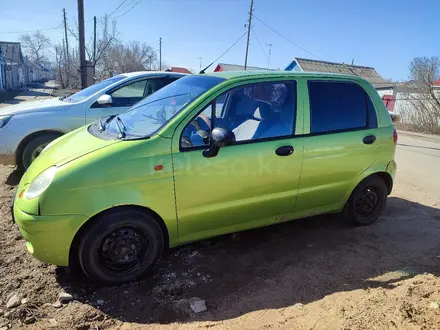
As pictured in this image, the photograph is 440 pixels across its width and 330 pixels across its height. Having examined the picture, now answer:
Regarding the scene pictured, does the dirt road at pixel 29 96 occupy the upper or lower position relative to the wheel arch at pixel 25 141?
upper

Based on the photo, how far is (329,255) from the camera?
3.71 m

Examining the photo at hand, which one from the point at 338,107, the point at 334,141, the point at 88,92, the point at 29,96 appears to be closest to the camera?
the point at 334,141

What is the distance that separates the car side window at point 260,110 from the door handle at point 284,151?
13cm

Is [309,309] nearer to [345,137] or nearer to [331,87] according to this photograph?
[345,137]

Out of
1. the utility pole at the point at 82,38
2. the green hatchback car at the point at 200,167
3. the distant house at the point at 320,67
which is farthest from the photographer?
the distant house at the point at 320,67

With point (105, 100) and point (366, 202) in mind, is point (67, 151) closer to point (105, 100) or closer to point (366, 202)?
point (105, 100)

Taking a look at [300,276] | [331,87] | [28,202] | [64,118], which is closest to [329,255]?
[300,276]

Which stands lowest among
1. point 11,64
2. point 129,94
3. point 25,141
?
point 25,141

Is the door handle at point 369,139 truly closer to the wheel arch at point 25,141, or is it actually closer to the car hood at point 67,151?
the car hood at point 67,151

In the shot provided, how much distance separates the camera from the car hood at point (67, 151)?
292 centimetres

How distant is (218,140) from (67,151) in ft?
4.38

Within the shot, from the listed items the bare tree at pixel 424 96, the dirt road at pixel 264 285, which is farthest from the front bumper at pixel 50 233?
the bare tree at pixel 424 96

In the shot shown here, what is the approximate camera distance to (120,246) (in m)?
2.97

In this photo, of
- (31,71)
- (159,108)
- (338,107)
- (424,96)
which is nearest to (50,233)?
(159,108)
